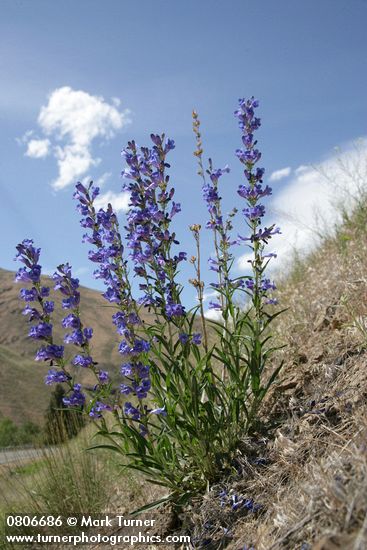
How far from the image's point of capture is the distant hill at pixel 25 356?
32688mm

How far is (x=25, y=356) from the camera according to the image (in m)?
43.0

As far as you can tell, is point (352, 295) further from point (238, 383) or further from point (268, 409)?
point (238, 383)

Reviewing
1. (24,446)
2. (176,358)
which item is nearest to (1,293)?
(24,446)

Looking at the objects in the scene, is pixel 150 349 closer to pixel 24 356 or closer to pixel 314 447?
pixel 314 447

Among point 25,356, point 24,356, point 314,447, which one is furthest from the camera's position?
point 25,356

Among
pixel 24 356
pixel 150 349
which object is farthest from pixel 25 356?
pixel 150 349

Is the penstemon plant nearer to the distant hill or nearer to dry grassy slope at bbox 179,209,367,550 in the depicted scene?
dry grassy slope at bbox 179,209,367,550

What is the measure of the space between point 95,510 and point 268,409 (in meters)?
2.20

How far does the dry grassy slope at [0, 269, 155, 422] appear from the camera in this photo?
32781 millimetres

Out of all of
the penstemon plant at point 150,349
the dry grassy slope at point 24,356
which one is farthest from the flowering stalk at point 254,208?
the dry grassy slope at point 24,356

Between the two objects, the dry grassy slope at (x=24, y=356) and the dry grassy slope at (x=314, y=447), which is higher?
the dry grassy slope at (x=24, y=356)

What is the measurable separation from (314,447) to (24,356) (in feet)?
139

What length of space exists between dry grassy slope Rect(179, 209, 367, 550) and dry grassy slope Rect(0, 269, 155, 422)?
19575 millimetres

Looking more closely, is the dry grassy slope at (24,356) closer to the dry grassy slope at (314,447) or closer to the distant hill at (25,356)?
the distant hill at (25,356)
